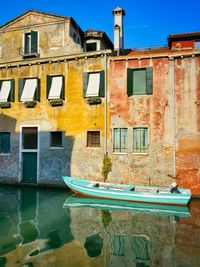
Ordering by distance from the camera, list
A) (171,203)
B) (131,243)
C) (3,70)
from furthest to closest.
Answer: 1. (3,70)
2. (171,203)
3. (131,243)

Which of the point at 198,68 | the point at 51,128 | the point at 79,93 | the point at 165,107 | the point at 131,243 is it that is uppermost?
the point at 198,68

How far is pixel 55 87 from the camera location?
15570mm

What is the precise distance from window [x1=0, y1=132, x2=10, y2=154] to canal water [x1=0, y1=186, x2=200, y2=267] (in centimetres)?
502

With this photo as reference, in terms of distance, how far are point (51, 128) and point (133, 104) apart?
187 inches

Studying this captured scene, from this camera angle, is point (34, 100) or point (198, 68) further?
point (34, 100)

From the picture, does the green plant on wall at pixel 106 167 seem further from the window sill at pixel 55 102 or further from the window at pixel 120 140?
the window sill at pixel 55 102

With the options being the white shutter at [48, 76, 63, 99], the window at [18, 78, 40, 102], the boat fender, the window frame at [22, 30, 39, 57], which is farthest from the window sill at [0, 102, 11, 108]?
the boat fender

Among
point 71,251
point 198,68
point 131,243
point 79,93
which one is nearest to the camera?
point 71,251

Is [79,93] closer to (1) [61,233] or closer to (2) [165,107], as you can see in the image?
(2) [165,107]

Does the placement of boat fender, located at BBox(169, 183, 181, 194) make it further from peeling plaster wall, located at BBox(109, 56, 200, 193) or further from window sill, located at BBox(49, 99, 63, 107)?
window sill, located at BBox(49, 99, 63, 107)

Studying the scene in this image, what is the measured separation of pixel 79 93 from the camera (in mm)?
15219

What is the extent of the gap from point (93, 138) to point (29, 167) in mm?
4122

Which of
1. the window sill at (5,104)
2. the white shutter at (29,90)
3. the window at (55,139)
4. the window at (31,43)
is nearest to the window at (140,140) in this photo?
the window at (55,139)

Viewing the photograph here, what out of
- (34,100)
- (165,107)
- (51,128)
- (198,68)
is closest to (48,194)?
(51,128)
